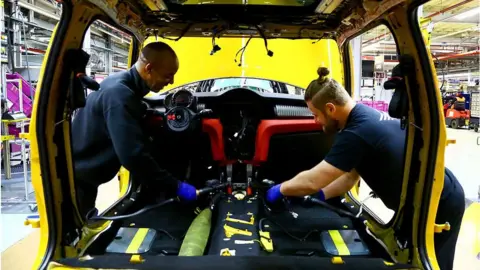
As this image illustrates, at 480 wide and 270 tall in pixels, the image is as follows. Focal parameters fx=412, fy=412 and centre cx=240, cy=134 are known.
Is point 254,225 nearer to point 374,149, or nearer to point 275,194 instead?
point 275,194

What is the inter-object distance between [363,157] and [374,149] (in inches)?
3.4

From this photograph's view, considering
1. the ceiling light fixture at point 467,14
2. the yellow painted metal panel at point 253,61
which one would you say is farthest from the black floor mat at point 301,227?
the ceiling light fixture at point 467,14

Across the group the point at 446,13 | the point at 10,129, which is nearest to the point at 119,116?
the point at 10,129

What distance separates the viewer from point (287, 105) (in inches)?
127

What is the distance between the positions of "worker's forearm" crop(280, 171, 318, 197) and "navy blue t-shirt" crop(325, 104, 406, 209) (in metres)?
0.16

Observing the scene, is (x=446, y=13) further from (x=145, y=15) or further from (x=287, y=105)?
(x=145, y=15)

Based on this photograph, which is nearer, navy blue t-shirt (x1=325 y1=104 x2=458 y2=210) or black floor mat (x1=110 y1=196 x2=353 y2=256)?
navy blue t-shirt (x1=325 y1=104 x2=458 y2=210)

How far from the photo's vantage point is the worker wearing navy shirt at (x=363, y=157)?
2.18 meters

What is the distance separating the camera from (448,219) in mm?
2406

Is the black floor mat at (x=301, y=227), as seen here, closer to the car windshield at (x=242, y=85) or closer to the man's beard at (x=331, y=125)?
the man's beard at (x=331, y=125)

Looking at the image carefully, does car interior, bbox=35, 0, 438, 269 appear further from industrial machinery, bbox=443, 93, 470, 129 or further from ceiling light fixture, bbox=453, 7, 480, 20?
industrial machinery, bbox=443, 93, 470, 129

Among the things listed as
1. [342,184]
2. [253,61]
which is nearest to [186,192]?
[342,184]

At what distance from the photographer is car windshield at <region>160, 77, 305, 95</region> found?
12.3 ft

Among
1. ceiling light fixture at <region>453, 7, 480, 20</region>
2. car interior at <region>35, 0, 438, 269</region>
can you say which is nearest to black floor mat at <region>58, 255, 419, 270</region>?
car interior at <region>35, 0, 438, 269</region>
